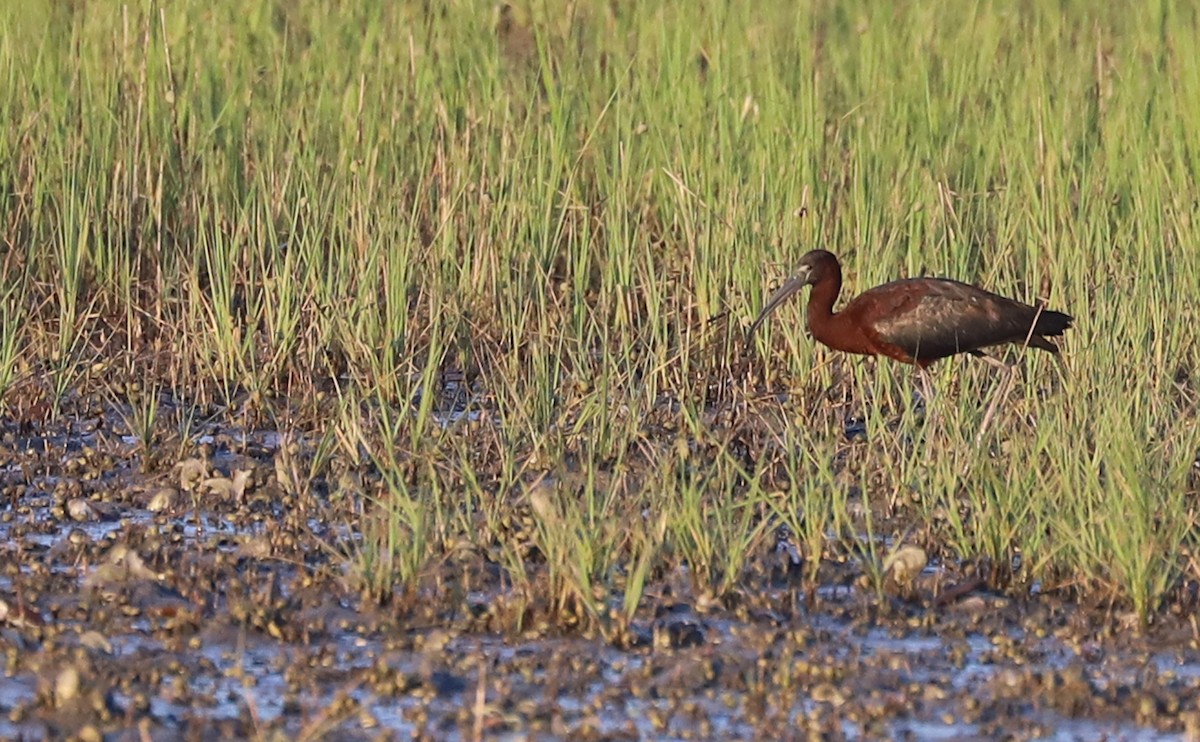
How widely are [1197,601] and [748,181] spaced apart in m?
2.81

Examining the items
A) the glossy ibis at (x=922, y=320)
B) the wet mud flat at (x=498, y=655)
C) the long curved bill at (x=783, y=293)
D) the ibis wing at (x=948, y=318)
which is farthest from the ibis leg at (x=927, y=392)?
the wet mud flat at (x=498, y=655)

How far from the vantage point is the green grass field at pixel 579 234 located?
612cm

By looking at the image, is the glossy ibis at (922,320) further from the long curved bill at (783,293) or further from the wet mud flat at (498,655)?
the wet mud flat at (498,655)

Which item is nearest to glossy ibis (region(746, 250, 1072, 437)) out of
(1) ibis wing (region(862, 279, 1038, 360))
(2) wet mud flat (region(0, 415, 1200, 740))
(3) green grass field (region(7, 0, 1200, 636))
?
(1) ibis wing (region(862, 279, 1038, 360))

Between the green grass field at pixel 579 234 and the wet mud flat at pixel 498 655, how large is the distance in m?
0.41

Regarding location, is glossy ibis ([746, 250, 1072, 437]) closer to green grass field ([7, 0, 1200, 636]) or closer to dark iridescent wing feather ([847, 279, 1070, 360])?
dark iridescent wing feather ([847, 279, 1070, 360])

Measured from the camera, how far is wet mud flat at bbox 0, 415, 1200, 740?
4129mm

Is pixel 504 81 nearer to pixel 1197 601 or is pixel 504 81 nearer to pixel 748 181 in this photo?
pixel 748 181

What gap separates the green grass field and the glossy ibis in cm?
12

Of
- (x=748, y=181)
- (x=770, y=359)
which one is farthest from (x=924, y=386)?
(x=748, y=181)

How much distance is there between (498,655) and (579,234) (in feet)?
10.8

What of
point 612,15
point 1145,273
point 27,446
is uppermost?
point 612,15

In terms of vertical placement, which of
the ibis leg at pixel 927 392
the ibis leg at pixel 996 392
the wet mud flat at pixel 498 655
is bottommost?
the wet mud flat at pixel 498 655

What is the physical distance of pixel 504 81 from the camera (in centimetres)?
793
